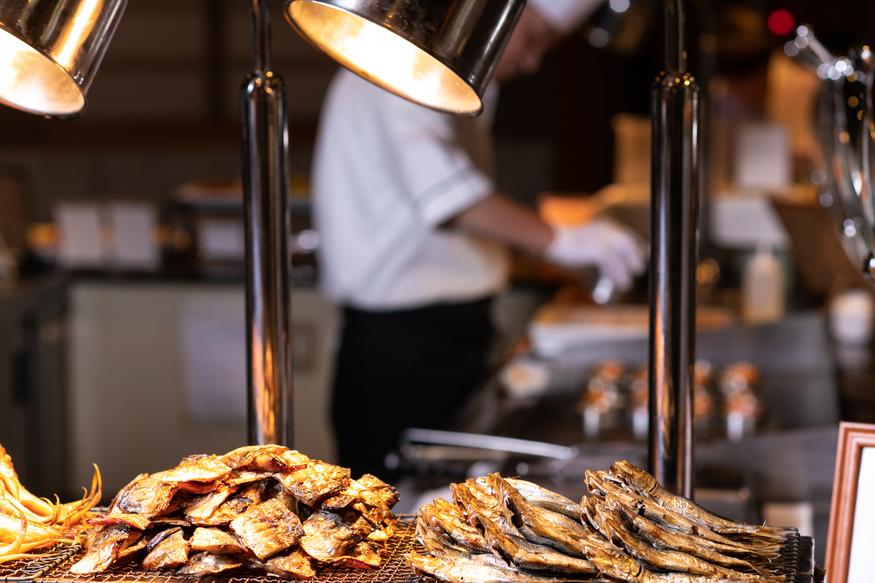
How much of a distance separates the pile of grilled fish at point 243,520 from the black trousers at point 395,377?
1620 millimetres

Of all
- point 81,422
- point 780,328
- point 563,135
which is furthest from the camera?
point 563,135

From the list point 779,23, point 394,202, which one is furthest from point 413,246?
point 779,23

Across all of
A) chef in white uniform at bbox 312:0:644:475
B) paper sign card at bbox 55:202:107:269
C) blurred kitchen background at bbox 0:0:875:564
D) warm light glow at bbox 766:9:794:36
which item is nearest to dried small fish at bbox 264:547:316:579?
blurred kitchen background at bbox 0:0:875:564

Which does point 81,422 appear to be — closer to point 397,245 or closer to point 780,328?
point 397,245

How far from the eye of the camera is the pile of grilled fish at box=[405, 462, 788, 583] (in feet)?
1.62

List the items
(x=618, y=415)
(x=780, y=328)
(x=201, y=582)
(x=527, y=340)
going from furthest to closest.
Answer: (x=527, y=340)
(x=780, y=328)
(x=618, y=415)
(x=201, y=582)

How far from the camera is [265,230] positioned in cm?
66

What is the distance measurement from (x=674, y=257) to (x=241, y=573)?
0.38 meters

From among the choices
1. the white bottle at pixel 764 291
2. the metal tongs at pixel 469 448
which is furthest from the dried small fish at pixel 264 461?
the white bottle at pixel 764 291

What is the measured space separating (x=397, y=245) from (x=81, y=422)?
79.1 inches

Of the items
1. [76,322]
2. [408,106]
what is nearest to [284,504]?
[408,106]

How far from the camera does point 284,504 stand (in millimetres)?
564

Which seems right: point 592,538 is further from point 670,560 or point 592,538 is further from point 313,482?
point 313,482

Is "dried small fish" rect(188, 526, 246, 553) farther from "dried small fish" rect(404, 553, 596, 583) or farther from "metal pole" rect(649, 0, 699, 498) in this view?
"metal pole" rect(649, 0, 699, 498)
